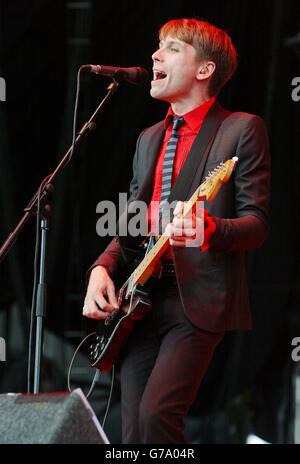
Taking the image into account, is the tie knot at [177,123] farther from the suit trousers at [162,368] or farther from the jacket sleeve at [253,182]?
the suit trousers at [162,368]

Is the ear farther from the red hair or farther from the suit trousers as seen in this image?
the suit trousers

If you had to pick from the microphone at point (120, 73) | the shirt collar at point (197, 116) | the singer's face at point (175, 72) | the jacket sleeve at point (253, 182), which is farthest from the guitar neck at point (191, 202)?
the microphone at point (120, 73)

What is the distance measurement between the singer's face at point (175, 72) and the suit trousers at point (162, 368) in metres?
0.66

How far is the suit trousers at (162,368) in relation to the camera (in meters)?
2.57

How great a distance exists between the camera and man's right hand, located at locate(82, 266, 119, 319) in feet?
9.22

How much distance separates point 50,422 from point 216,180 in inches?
37.9

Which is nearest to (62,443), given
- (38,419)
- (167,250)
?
(38,419)

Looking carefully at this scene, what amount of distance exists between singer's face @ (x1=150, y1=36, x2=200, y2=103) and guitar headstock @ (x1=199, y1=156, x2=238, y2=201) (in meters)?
0.44

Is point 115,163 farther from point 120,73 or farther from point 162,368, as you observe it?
point 162,368

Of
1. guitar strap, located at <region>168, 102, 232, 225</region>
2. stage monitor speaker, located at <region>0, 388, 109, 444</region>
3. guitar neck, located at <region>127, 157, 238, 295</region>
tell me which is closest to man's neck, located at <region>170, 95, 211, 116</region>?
guitar strap, located at <region>168, 102, 232, 225</region>

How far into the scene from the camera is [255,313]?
4.05 metres

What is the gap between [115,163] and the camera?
414 cm

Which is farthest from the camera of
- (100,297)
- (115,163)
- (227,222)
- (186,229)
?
(115,163)

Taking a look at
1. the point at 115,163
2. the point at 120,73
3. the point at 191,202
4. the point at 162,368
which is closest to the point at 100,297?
the point at 162,368
